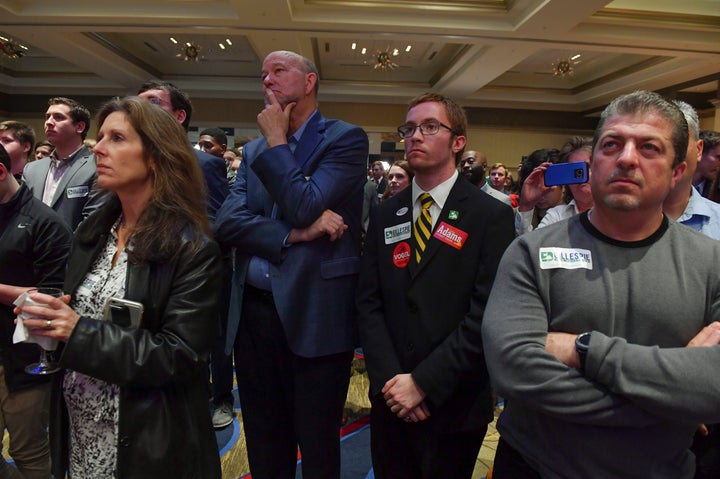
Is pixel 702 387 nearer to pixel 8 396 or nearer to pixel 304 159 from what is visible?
pixel 304 159

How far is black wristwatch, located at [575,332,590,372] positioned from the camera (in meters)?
0.99

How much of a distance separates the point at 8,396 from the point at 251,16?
5.87 meters

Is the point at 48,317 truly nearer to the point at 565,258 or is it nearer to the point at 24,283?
the point at 24,283

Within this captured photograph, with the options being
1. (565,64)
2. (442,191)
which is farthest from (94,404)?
(565,64)

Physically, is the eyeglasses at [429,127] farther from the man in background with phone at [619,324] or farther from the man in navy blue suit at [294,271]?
the man in background with phone at [619,324]

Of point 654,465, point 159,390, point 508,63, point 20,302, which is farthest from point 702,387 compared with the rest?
point 508,63

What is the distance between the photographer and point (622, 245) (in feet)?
3.56

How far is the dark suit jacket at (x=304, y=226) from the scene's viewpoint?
4.85 ft

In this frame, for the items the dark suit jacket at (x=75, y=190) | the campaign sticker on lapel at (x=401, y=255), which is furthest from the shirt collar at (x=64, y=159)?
the campaign sticker on lapel at (x=401, y=255)

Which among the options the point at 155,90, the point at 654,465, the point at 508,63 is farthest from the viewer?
the point at 508,63

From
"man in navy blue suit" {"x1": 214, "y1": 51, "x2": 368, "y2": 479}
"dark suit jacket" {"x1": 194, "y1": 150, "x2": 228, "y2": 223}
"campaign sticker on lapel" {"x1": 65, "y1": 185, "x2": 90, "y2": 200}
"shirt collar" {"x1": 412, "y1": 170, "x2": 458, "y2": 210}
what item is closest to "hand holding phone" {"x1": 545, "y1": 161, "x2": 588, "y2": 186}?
"shirt collar" {"x1": 412, "y1": 170, "x2": 458, "y2": 210}

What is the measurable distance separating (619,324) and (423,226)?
69 centimetres

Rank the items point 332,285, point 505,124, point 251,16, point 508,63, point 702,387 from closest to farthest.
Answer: point 702,387 → point 332,285 → point 251,16 → point 508,63 → point 505,124

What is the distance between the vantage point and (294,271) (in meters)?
1.53
